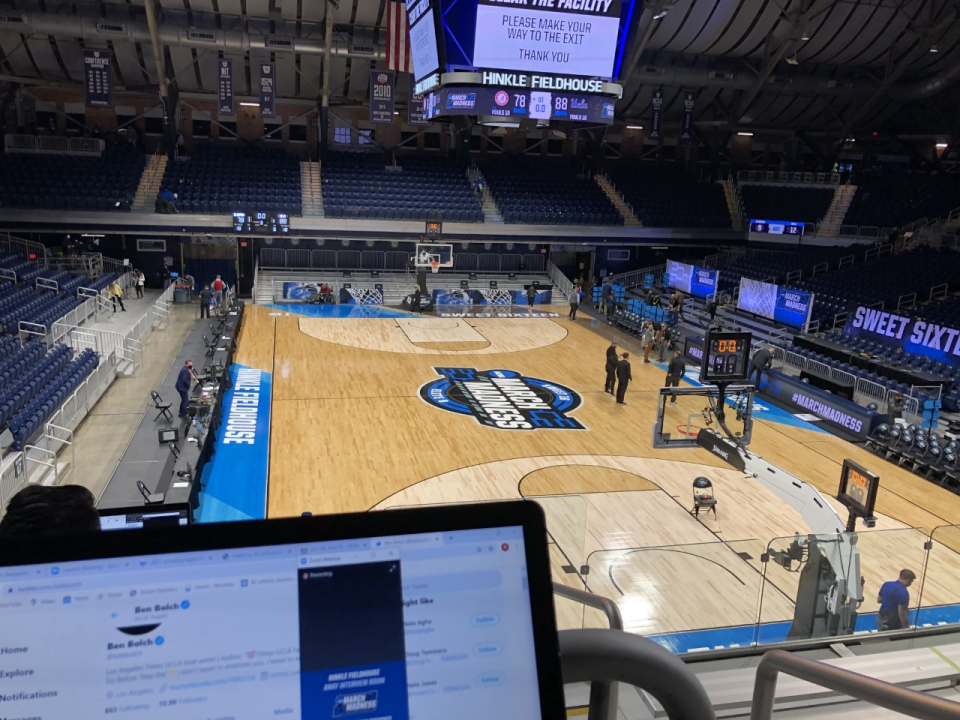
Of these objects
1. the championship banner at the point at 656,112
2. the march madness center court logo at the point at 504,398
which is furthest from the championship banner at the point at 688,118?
the march madness center court logo at the point at 504,398

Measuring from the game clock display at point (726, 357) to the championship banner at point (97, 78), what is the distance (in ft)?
75.6

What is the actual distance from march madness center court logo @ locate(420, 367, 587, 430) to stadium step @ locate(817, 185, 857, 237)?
1727 cm

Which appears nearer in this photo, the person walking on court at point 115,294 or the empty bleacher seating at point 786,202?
the person walking on court at point 115,294

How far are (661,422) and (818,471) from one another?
4.87 metres

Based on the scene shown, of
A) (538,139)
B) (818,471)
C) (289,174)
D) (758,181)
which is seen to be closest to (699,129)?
(758,181)

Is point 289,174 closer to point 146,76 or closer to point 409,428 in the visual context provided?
point 146,76

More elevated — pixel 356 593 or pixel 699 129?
pixel 699 129

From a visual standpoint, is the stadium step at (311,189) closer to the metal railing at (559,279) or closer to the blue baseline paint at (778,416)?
the metal railing at (559,279)

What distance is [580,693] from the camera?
6.70 ft

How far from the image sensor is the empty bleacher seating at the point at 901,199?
2828cm

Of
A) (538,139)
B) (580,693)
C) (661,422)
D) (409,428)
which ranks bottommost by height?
(409,428)

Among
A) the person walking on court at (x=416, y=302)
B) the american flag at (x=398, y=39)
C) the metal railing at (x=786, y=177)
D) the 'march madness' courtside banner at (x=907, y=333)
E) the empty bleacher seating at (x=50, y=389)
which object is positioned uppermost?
the american flag at (x=398, y=39)

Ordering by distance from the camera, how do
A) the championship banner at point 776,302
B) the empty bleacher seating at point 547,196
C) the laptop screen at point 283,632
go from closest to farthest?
the laptop screen at point 283,632
the championship banner at point 776,302
the empty bleacher seating at point 547,196

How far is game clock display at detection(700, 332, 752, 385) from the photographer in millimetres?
9109
